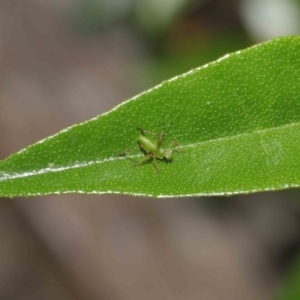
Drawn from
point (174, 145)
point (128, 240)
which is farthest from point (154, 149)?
point (128, 240)

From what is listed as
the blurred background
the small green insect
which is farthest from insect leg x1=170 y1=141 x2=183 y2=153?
the blurred background

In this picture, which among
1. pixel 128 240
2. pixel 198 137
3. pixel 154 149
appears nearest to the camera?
pixel 154 149

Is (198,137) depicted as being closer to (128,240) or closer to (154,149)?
(154,149)

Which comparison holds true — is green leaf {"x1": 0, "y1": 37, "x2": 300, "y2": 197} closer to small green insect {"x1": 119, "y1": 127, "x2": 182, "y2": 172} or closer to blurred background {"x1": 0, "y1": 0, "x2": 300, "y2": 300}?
small green insect {"x1": 119, "y1": 127, "x2": 182, "y2": 172}

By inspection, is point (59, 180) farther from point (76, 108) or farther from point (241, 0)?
point (76, 108)

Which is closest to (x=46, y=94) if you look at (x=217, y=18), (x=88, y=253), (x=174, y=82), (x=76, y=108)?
(x=76, y=108)

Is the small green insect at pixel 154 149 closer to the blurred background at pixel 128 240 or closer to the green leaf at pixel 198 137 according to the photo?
the green leaf at pixel 198 137
